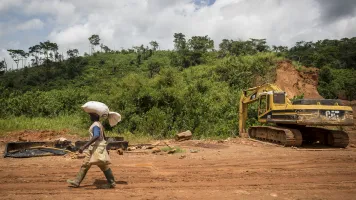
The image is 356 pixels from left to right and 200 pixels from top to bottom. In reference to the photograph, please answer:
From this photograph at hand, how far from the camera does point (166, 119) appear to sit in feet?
56.2

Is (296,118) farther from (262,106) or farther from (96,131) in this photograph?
(96,131)

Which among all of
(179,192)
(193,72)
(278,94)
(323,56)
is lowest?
(179,192)

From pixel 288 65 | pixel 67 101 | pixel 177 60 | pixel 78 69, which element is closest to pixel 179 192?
pixel 67 101

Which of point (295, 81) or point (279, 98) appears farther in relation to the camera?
point (295, 81)

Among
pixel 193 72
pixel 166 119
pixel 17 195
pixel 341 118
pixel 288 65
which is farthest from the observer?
pixel 193 72

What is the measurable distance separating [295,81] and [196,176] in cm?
2546

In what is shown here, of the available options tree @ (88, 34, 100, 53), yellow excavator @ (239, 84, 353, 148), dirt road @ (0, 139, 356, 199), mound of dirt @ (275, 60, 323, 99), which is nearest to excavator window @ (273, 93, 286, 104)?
yellow excavator @ (239, 84, 353, 148)

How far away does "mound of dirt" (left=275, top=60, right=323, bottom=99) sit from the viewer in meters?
28.8

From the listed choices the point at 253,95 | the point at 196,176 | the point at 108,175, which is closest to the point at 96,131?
the point at 108,175

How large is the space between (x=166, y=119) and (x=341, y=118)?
894cm

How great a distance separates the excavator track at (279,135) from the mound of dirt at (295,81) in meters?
15.4

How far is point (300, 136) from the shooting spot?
11.6 m

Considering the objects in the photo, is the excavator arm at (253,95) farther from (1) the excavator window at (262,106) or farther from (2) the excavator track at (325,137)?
(2) the excavator track at (325,137)

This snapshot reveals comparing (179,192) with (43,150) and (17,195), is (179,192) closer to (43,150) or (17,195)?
(17,195)
